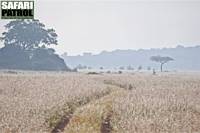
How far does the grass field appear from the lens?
9258mm

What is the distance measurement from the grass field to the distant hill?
39 cm

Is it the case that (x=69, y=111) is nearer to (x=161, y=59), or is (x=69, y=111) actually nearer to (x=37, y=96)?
(x=37, y=96)

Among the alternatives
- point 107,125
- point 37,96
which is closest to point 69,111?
point 37,96

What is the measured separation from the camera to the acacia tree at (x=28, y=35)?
1053cm

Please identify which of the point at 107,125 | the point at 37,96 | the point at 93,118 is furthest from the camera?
the point at 37,96

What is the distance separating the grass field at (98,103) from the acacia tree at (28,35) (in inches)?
34.4

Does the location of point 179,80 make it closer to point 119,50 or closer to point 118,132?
point 119,50

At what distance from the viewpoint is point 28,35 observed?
11359 mm

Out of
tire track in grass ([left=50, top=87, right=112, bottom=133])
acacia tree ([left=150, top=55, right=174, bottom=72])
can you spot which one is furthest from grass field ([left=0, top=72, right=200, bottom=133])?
acacia tree ([left=150, top=55, right=174, bottom=72])

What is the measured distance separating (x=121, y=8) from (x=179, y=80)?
254 centimetres

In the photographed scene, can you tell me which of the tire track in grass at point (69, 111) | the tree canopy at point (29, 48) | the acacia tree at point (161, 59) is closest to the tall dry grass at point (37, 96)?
the tire track in grass at point (69, 111)

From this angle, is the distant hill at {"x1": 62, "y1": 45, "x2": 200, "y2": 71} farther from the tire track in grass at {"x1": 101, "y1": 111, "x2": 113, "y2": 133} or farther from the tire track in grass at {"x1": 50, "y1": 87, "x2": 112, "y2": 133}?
the tire track in grass at {"x1": 101, "y1": 111, "x2": 113, "y2": 133}

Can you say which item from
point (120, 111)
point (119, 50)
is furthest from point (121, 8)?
point (120, 111)

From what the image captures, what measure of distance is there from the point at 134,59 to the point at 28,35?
3026 mm
